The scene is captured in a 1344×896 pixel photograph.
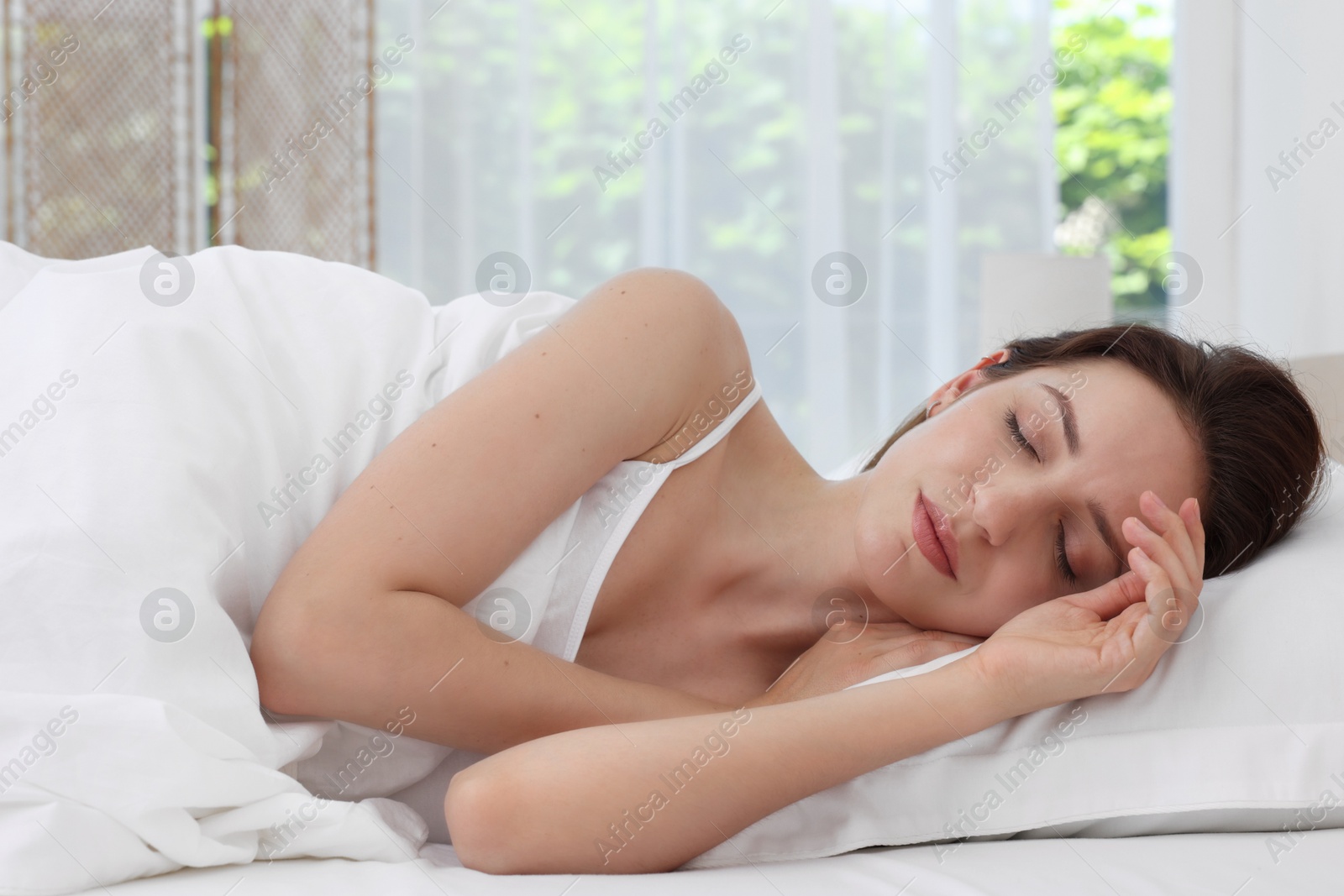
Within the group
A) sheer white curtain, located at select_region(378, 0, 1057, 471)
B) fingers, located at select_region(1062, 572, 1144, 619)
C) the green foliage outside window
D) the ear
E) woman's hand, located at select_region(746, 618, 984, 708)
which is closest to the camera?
fingers, located at select_region(1062, 572, 1144, 619)

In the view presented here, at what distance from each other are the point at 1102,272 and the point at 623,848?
1864mm

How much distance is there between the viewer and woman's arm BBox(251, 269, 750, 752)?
0.88 m

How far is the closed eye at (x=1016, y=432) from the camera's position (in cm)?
103

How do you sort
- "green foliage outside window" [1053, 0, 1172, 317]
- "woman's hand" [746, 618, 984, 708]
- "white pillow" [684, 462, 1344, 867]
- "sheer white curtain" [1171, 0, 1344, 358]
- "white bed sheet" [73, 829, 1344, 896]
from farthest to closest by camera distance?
"green foliage outside window" [1053, 0, 1172, 317]
"sheer white curtain" [1171, 0, 1344, 358]
"woman's hand" [746, 618, 984, 708]
"white pillow" [684, 462, 1344, 867]
"white bed sheet" [73, 829, 1344, 896]

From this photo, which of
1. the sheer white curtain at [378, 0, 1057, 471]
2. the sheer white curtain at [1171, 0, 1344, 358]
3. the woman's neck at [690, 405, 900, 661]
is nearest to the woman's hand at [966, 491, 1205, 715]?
the woman's neck at [690, 405, 900, 661]

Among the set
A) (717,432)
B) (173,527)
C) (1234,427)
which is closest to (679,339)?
(717,432)

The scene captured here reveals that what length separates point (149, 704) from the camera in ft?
2.49

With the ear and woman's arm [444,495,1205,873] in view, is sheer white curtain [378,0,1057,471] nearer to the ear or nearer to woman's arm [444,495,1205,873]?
the ear

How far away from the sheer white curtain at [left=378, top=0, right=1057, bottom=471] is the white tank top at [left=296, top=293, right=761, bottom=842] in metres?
2.16

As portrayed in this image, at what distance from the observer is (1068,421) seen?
40.4 inches

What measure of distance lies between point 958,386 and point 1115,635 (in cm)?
42

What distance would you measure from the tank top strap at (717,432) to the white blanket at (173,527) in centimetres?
25

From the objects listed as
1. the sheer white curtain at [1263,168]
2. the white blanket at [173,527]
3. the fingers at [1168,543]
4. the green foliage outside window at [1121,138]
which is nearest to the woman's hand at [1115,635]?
the fingers at [1168,543]

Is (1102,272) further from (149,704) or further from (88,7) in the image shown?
(88,7)
